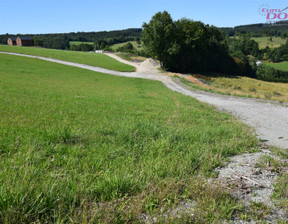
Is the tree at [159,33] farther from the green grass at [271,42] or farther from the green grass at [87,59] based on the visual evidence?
the green grass at [271,42]

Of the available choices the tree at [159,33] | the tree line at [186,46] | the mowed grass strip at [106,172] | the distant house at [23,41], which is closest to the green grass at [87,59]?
the tree at [159,33]

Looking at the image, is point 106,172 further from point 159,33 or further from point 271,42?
point 271,42

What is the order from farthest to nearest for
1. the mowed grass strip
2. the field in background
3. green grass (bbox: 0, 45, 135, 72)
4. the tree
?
green grass (bbox: 0, 45, 135, 72), the tree, the field in background, the mowed grass strip

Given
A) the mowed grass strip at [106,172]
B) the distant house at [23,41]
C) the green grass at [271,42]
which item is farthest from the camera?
the green grass at [271,42]

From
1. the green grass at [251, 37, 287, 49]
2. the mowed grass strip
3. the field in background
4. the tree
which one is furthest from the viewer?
the green grass at [251, 37, 287, 49]

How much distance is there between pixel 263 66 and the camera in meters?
88.6

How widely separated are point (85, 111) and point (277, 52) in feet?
405

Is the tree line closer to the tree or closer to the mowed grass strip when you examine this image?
the tree

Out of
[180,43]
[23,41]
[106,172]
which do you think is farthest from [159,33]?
[23,41]

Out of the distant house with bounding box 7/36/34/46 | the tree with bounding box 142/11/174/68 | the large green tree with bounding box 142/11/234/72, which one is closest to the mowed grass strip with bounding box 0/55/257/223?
the tree with bounding box 142/11/174/68

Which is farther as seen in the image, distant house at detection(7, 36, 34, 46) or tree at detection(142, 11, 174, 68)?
distant house at detection(7, 36, 34, 46)

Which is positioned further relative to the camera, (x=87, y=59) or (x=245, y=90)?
(x=87, y=59)

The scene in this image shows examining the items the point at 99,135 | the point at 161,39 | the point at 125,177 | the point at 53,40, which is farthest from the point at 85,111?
the point at 53,40

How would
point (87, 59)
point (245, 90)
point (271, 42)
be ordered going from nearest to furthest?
point (245, 90), point (87, 59), point (271, 42)
